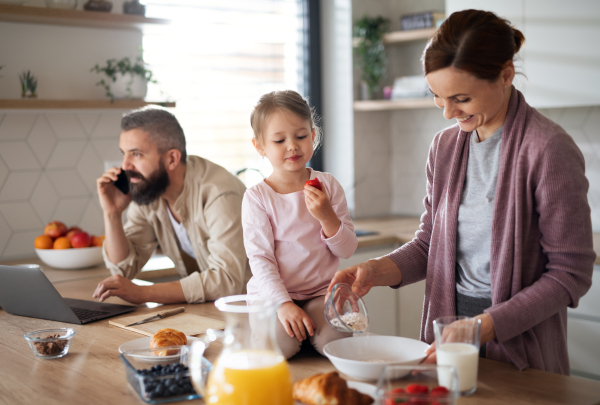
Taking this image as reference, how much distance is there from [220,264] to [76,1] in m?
1.51

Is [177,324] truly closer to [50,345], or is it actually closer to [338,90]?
[50,345]

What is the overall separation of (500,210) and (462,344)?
38 cm

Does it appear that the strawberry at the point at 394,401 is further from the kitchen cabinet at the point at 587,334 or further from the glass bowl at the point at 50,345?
the kitchen cabinet at the point at 587,334

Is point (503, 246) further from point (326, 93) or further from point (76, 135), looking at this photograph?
point (326, 93)

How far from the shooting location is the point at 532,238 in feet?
4.44

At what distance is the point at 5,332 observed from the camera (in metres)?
1.68

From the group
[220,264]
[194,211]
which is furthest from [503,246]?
[194,211]

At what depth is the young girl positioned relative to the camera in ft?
4.86

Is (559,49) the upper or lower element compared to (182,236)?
upper

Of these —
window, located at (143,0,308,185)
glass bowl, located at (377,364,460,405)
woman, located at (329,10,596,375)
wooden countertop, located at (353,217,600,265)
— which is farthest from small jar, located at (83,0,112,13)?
glass bowl, located at (377,364,460,405)

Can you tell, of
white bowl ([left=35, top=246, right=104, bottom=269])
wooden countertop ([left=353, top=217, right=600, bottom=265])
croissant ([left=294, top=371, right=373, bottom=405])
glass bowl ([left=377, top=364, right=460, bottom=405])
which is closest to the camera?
glass bowl ([left=377, top=364, right=460, bottom=405])

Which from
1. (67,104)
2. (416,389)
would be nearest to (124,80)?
(67,104)

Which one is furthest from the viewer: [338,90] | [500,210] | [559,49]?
[338,90]

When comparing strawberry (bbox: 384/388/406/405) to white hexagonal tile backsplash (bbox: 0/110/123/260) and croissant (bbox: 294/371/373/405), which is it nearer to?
croissant (bbox: 294/371/373/405)
